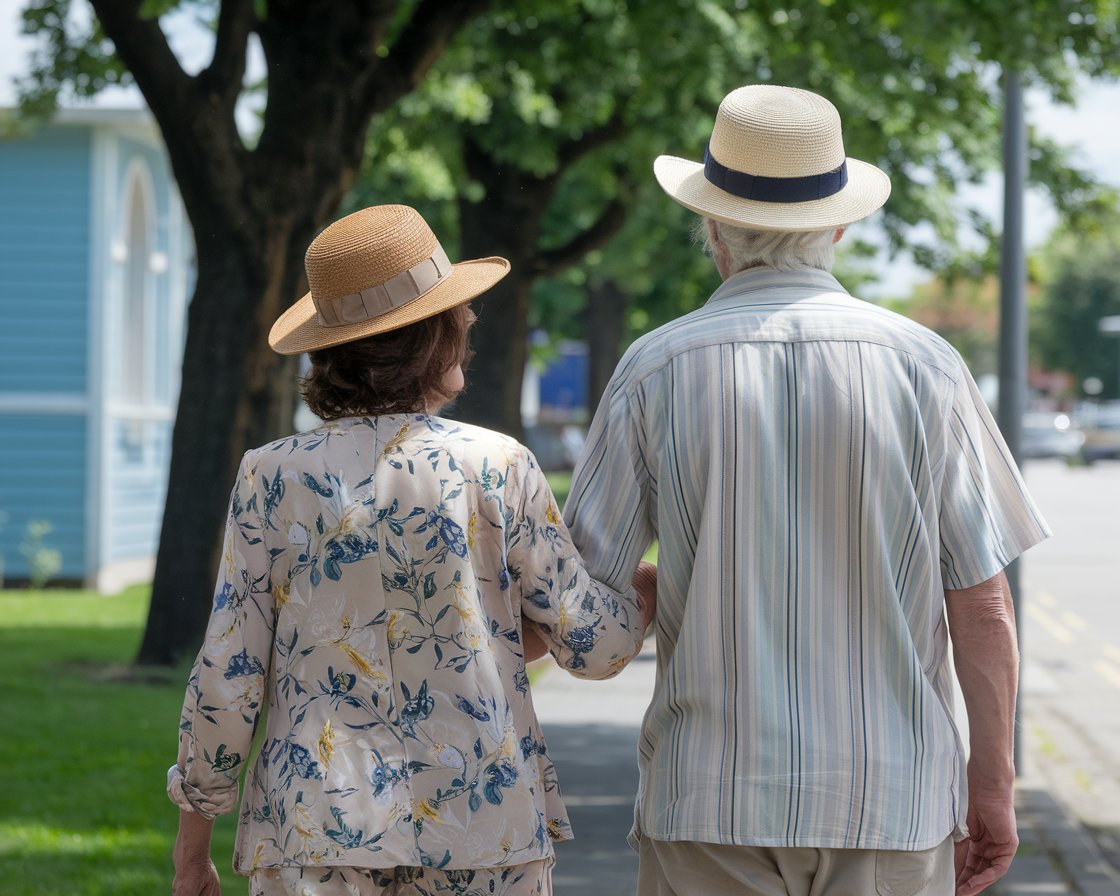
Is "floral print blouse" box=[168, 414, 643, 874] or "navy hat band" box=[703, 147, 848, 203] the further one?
"navy hat band" box=[703, 147, 848, 203]

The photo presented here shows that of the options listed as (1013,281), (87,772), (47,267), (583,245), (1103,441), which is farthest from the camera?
(1103,441)

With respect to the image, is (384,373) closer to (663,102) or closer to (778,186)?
(778,186)

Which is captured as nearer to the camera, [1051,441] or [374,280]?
[374,280]

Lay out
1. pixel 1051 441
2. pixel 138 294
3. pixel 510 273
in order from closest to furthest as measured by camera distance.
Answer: pixel 510 273 < pixel 138 294 < pixel 1051 441

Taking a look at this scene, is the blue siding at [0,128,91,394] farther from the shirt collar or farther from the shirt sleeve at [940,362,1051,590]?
the shirt sleeve at [940,362,1051,590]

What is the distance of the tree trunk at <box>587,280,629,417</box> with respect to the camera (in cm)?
2961

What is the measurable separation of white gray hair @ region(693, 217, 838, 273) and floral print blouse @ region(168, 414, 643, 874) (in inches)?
19.6

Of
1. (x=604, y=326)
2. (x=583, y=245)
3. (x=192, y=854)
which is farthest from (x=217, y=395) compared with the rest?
(x=604, y=326)

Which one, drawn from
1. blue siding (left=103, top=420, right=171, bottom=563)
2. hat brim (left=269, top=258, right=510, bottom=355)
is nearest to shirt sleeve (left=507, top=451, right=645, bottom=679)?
hat brim (left=269, top=258, right=510, bottom=355)

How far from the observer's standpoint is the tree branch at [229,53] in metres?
9.93

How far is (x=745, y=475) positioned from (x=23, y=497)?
15676mm

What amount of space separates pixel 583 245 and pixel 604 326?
1250 centimetres

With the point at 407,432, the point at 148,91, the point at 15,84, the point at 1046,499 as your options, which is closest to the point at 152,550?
the point at 15,84

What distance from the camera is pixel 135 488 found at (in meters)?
18.2
